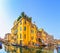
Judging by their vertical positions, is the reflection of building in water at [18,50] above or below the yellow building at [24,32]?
below

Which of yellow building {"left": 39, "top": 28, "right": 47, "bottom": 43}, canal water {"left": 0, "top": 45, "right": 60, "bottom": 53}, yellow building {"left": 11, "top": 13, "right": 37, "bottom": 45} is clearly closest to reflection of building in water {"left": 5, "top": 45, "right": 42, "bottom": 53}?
canal water {"left": 0, "top": 45, "right": 60, "bottom": 53}

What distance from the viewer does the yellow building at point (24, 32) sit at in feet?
11.6

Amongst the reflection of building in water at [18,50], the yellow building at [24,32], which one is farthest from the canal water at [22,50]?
the yellow building at [24,32]

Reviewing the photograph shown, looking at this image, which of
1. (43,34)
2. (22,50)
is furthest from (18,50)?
(43,34)

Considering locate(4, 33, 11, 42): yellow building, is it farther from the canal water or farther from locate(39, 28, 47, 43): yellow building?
locate(39, 28, 47, 43): yellow building

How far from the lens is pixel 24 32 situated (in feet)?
12.1

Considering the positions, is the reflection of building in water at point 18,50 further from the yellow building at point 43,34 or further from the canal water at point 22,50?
the yellow building at point 43,34

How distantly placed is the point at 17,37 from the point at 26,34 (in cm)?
19

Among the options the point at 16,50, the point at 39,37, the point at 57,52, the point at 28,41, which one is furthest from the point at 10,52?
the point at 57,52

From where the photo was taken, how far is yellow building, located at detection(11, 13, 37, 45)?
3.55 meters

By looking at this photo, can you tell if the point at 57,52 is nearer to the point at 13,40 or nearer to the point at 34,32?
the point at 34,32

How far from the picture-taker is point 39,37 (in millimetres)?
3809

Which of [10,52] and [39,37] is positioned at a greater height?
[39,37]

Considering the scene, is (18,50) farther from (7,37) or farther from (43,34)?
(43,34)
